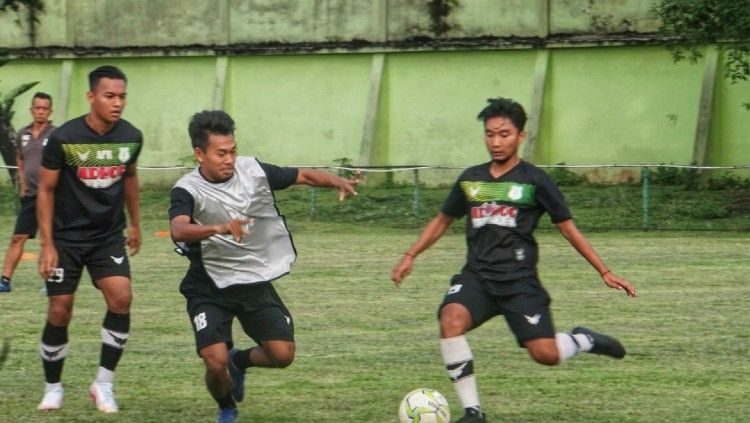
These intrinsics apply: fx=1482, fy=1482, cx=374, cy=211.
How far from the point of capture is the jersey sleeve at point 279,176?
8.23 metres

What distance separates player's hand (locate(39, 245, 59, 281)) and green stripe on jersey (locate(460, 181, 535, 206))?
247cm

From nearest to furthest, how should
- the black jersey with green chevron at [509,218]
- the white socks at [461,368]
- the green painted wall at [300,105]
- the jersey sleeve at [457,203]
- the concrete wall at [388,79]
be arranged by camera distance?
the white socks at [461,368], the black jersey with green chevron at [509,218], the jersey sleeve at [457,203], the concrete wall at [388,79], the green painted wall at [300,105]

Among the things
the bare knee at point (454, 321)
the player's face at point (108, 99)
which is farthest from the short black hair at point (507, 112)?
the player's face at point (108, 99)

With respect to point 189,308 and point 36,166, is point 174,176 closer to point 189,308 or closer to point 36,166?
point 36,166

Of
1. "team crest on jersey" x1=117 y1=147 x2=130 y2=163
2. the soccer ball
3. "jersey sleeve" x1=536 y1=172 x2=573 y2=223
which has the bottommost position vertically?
the soccer ball

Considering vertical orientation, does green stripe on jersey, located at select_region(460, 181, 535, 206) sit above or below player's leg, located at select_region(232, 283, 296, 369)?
above

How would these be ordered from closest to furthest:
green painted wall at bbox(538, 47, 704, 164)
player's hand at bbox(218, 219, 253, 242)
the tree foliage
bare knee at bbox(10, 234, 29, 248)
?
player's hand at bbox(218, 219, 253, 242) < bare knee at bbox(10, 234, 29, 248) < the tree foliage < green painted wall at bbox(538, 47, 704, 164)

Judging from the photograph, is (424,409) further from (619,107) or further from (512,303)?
(619,107)

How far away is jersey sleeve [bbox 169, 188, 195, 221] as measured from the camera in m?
7.80

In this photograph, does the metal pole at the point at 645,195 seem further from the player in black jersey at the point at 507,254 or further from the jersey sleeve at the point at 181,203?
the jersey sleeve at the point at 181,203

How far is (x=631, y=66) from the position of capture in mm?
30344

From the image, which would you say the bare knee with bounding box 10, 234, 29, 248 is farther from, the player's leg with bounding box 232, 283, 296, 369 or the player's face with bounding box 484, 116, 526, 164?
the player's face with bounding box 484, 116, 526, 164

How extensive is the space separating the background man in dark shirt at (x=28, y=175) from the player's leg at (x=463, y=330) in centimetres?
715

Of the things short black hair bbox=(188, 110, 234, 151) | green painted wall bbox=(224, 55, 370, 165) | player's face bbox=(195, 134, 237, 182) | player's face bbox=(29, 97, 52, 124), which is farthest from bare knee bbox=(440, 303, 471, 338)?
green painted wall bbox=(224, 55, 370, 165)
